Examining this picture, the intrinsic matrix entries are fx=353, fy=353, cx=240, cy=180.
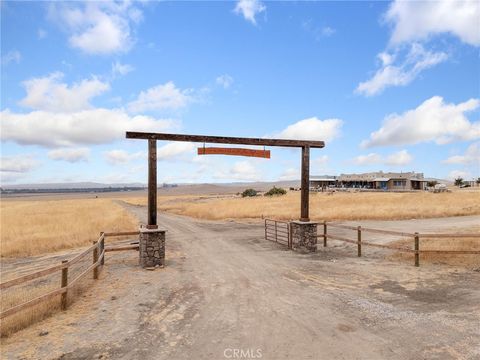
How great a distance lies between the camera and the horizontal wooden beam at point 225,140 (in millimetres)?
12547

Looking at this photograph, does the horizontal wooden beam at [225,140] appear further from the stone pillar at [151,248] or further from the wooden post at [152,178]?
the stone pillar at [151,248]

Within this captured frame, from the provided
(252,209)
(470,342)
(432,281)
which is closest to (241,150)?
(432,281)

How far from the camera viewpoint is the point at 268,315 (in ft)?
24.2

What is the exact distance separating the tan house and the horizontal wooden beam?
243ft

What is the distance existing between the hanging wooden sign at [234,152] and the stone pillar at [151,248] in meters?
3.64

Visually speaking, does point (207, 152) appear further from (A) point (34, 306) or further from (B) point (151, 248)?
(A) point (34, 306)

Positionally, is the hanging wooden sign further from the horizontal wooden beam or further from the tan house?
the tan house

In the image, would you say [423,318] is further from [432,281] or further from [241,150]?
[241,150]

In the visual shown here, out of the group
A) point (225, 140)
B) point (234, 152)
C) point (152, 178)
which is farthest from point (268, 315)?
point (234, 152)

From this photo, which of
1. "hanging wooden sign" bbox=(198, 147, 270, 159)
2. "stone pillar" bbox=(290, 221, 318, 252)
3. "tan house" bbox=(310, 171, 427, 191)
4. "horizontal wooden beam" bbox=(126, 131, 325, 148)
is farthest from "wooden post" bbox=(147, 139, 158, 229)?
"tan house" bbox=(310, 171, 427, 191)

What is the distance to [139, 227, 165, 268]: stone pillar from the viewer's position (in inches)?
476

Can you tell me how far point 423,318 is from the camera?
715 centimetres

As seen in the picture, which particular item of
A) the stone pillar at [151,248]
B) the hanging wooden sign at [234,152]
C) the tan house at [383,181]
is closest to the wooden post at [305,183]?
the hanging wooden sign at [234,152]

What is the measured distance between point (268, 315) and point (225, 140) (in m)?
8.05
